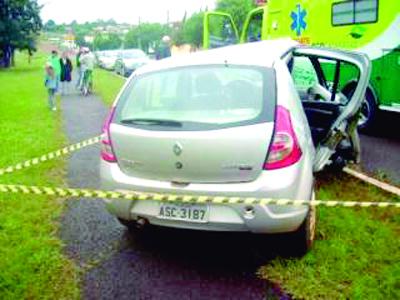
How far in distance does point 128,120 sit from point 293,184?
1.41 m

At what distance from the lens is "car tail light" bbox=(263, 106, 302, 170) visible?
13.0 ft

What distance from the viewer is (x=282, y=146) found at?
398 cm

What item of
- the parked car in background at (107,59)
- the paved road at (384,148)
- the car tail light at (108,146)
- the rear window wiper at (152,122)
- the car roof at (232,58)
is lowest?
the parked car in background at (107,59)

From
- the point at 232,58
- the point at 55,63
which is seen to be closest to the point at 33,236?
the point at 232,58

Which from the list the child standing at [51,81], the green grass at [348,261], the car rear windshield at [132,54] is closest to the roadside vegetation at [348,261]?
the green grass at [348,261]

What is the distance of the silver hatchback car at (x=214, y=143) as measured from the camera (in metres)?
3.96

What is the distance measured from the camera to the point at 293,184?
4.00 metres

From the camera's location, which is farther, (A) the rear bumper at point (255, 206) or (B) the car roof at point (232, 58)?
(B) the car roof at point (232, 58)

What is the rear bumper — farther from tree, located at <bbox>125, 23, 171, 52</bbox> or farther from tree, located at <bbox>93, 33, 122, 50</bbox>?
tree, located at <bbox>93, 33, 122, 50</bbox>

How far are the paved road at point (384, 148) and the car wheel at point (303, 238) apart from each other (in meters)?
2.70

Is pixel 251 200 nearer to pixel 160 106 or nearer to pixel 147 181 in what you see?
pixel 147 181

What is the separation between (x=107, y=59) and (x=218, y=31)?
26588 mm

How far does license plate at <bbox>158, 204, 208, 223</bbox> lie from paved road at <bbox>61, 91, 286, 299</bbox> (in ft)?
1.55

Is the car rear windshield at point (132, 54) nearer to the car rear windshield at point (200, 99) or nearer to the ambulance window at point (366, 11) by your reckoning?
the ambulance window at point (366, 11)
